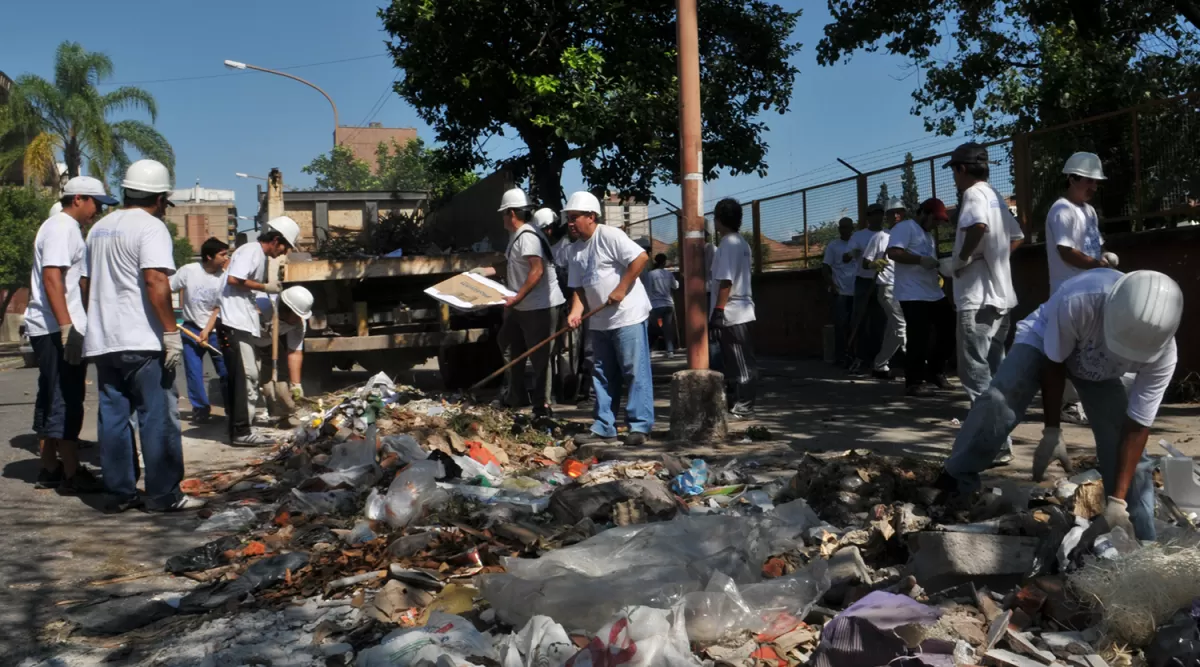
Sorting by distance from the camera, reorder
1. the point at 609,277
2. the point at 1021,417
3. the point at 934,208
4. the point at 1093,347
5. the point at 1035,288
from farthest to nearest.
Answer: the point at 1035,288
the point at 934,208
the point at 609,277
the point at 1021,417
the point at 1093,347

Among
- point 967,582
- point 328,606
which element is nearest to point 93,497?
point 328,606

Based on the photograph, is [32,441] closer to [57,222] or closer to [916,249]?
[57,222]

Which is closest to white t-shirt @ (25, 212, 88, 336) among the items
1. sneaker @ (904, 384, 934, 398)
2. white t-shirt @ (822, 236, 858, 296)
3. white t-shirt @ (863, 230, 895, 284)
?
sneaker @ (904, 384, 934, 398)

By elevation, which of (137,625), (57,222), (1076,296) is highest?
(57,222)

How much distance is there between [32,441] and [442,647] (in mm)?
6213

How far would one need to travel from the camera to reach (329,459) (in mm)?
6113

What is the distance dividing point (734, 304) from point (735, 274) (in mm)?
219

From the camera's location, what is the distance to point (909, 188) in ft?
39.7

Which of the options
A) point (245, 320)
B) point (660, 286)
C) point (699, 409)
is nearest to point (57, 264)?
point (245, 320)

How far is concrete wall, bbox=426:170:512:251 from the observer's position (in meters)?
10.1

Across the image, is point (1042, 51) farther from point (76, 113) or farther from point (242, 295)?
point (76, 113)

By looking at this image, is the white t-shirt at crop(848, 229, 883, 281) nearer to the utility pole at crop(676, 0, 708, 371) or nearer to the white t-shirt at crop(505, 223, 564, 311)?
the white t-shirt at crop(505, 223, 564, 311)

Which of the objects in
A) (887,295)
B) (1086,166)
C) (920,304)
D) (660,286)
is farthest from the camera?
(660,286)

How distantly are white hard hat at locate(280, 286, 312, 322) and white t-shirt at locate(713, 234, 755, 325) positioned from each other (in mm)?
3366
